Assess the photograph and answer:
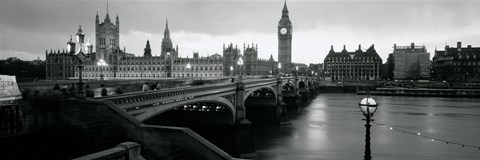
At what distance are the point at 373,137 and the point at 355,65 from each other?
134 meters

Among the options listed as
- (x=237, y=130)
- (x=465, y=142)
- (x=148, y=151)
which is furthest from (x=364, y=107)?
(x=465, y=142)

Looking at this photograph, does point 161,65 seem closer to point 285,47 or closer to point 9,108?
point 285,47

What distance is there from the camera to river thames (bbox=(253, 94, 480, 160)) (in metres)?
32.8

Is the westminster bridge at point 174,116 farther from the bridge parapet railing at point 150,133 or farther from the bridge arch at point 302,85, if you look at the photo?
the bridge arch at point 302,85

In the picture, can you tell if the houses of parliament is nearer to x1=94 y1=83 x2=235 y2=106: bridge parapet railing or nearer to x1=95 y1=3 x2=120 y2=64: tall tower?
x1=95 y1=3 x2=120 y2=64: tall tower

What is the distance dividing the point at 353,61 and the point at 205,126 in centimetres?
14419

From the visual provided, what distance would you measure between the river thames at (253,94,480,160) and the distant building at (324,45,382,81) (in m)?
106

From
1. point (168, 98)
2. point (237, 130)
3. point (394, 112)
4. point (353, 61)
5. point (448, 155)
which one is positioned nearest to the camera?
point (168, 98)

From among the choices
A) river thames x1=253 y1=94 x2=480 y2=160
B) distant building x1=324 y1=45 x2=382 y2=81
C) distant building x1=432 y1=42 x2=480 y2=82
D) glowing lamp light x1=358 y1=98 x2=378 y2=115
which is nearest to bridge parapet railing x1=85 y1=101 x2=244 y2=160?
glowing lamp light x1=358 y1=98 x2=378 y2=115

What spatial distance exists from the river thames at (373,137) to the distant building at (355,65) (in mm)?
106015

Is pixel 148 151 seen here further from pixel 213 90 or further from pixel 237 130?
pixel 237 130

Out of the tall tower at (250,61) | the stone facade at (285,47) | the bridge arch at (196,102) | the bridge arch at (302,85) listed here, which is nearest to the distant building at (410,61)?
the stone facade at (285,47)

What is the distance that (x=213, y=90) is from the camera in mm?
27109

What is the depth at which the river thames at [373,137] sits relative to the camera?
32812 mm
